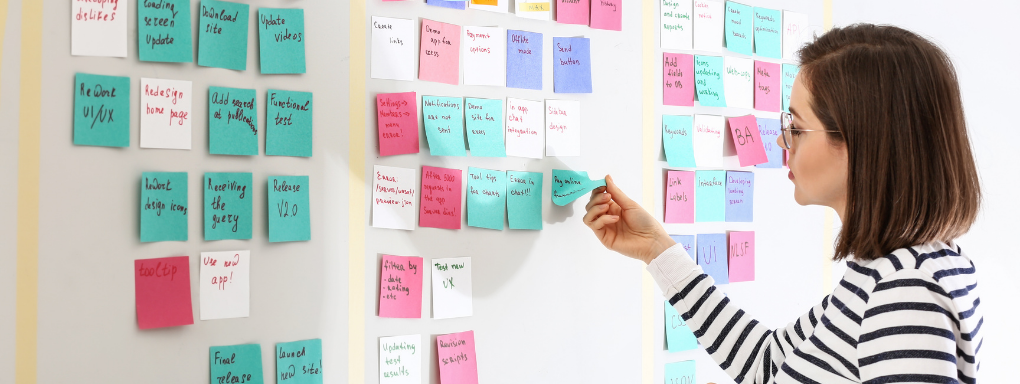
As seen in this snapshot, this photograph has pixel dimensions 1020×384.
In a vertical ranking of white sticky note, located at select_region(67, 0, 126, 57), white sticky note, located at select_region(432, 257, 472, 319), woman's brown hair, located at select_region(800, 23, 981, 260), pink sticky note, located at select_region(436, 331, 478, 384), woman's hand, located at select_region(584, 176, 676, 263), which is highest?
white sticky note, located at select_region(67, 0, 126, 57)

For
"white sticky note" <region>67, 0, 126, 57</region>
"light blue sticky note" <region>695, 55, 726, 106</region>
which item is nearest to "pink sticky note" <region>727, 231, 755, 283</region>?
"light blue sticky note" <region>695, 55, 726, 106</region>

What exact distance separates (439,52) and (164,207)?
539 mm

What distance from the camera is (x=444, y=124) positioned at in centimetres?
121

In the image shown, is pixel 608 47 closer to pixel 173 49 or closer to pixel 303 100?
pixel 303 100

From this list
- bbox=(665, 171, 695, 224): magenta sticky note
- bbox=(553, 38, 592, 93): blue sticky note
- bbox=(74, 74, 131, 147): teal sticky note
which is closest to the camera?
bbox=(74, 74, 131, 147): teal sticky note

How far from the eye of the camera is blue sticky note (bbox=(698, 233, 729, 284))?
4.84ft

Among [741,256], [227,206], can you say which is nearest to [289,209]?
[227,206]

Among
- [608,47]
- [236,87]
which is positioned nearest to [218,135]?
[236,87]

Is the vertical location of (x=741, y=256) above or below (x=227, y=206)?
below

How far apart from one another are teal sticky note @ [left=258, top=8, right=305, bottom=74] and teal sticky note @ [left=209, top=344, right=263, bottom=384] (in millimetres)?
462

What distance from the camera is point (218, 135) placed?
1.05 metres

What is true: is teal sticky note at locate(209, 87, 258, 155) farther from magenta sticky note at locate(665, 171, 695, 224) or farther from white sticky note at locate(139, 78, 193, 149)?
magenta sticky note at locate(665, 171, 695, 224)

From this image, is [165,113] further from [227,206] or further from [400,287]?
[400,287]

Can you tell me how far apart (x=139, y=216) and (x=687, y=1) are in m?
1.18
